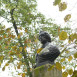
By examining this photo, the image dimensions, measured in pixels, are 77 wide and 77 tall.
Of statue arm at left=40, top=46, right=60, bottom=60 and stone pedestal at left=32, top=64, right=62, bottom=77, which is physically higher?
statue arm at left=40, top=46, right=60, bottom=60

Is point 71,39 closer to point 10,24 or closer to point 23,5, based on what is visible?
point 23,5

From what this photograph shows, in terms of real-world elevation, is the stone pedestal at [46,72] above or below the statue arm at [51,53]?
below

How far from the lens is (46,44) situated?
3.69 meters

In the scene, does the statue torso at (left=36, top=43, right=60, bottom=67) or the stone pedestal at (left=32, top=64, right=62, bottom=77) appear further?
the statue torso at (left=36, top=43, right=60, bottom=67)

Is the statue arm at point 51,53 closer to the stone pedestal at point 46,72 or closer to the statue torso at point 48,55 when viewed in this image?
the statue torso at point 48,55

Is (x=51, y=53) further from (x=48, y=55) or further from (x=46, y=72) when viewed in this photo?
(x=46, y=72)

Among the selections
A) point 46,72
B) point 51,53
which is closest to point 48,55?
point 51,53

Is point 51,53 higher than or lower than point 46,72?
higher

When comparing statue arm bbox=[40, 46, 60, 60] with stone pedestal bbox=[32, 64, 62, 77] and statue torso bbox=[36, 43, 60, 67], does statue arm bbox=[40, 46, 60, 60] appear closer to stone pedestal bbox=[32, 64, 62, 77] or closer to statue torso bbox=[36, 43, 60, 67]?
statue torso bbox=[36, 43, 60, 67]

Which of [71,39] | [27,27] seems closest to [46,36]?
[71,39]

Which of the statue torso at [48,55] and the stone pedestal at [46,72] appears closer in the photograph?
the stone pedestal at [46,72]

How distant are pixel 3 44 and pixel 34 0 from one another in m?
3.47

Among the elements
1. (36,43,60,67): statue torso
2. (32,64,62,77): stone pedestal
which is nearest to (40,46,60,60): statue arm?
(36,43,60,67): statue torso

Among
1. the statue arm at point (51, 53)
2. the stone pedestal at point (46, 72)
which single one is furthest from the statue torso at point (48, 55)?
the stone pedestal at point (46, 72)
